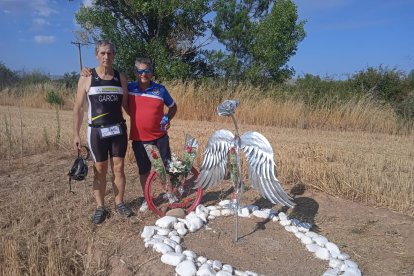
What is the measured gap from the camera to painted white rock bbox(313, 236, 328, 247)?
12.0 feet

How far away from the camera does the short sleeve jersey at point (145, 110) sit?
4.15 meters

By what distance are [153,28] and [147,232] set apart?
521 inches

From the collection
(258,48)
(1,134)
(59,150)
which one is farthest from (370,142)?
(258,48)

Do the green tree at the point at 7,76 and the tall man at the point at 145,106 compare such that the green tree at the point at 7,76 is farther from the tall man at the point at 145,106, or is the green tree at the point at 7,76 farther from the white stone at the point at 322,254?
the white stone at the point at 322,254

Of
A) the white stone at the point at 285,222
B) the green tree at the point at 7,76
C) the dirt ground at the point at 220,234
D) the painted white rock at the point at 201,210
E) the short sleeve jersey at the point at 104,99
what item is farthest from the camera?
the green tree at the point at 7,76

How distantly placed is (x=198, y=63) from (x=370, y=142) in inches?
381

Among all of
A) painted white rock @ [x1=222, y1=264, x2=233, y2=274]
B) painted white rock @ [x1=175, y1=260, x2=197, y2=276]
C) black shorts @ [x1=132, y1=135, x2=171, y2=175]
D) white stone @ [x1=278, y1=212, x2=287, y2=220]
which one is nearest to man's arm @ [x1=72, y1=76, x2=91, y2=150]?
black shorts @ [x1=132, y1=135, x2=171, y2=175]

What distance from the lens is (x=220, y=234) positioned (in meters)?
3.88

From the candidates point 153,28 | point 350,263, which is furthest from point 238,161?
point 153,28

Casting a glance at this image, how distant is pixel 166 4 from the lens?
14555mm

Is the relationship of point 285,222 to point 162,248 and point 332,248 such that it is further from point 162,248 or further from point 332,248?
point 162,248

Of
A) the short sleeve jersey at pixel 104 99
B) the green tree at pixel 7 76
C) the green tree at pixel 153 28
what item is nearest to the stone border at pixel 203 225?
the short sleeve jersey at pixel 104 99

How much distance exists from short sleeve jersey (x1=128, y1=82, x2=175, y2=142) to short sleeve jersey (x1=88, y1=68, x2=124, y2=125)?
0.17m

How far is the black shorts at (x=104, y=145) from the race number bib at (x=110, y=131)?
32 millimetres
